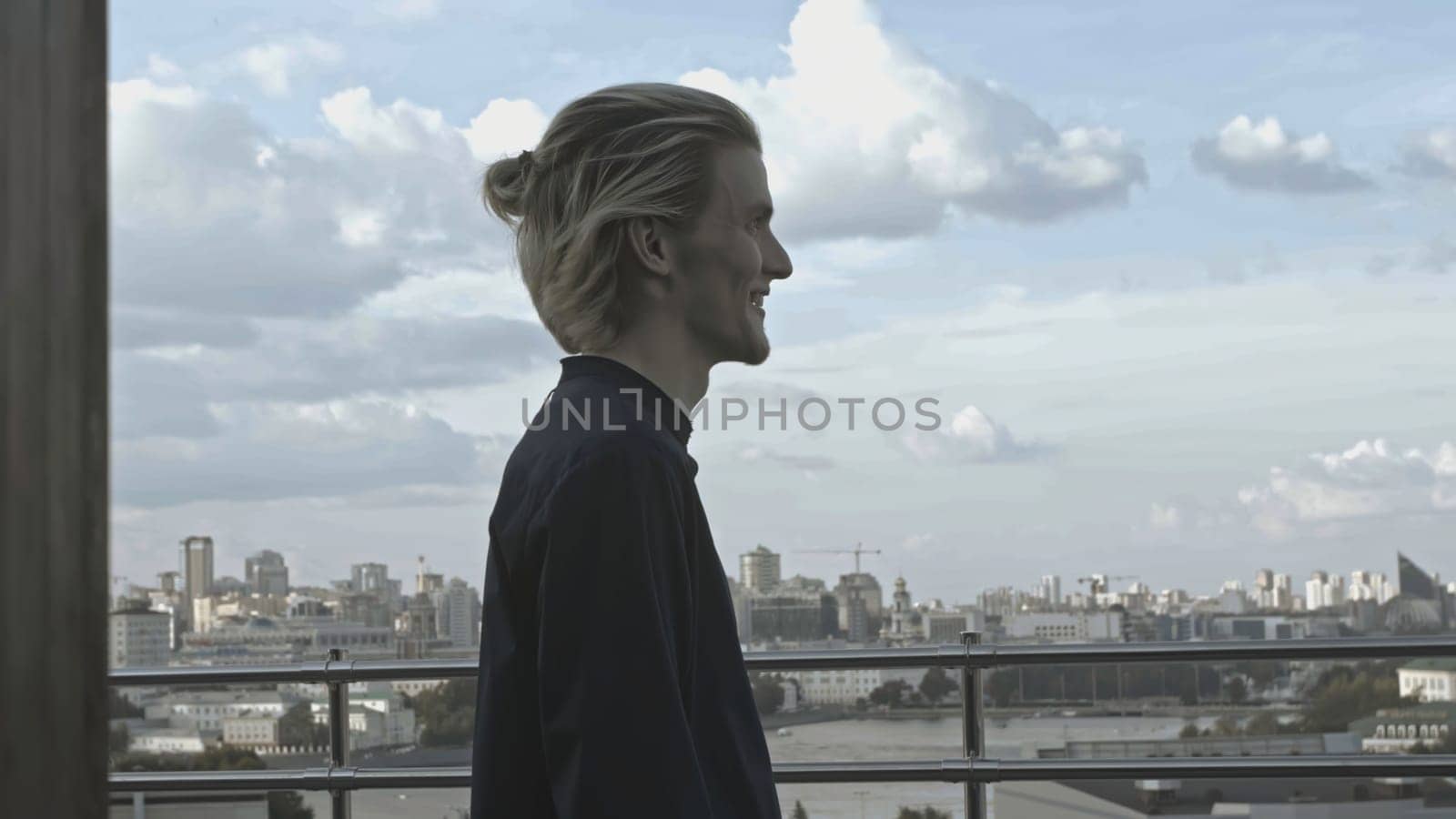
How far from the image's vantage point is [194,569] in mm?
48469

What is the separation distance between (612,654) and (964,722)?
1.98m

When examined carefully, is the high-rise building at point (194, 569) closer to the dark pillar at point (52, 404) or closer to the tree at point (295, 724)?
the tree at point (295, 724)

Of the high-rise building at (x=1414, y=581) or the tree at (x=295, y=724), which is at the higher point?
the high-rise building at (x=1414, y=581)

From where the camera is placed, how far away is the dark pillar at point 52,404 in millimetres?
372

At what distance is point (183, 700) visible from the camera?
110ft

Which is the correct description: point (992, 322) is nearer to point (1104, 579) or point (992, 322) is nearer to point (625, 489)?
point (1104, 579)

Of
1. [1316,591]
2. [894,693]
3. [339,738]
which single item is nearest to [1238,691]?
[1316,591]

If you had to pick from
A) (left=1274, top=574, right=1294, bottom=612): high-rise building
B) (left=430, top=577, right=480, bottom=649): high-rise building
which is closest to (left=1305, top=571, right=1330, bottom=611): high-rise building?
(left=1274, top=574, right=1294, bottom=612): high-rise building

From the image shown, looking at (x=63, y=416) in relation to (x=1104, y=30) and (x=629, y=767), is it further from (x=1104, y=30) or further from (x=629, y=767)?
(x=1104, y=30)

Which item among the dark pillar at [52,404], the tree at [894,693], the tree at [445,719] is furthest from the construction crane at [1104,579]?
the dark pillar at [52,404]

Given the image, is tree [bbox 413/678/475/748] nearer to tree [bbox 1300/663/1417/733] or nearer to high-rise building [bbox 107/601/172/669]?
tree [bbox 1300/663/1417/733]

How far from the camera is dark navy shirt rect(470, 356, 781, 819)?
3.20 feet

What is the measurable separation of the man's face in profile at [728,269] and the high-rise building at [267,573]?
4754 cm

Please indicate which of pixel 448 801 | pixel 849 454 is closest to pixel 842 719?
pixel 448 801
